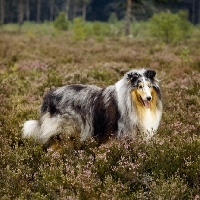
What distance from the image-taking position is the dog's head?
5.05 meters

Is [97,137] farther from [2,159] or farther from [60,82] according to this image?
[60,82]

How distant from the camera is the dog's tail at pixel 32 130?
19.5 ft

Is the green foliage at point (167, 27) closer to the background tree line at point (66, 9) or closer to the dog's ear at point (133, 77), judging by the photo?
the dog's ear at point (133, 77)

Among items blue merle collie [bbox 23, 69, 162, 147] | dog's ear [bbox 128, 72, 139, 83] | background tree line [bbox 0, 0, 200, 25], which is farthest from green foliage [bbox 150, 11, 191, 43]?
background tree line [bbox 0, 0, 200, 25]

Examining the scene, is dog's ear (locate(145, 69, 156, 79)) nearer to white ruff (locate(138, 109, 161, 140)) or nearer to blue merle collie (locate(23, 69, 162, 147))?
blue merle collie (locate(23, 69, 162, 147))

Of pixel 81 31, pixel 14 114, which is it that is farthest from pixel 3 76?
pixel 81 31

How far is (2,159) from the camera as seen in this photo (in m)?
4.96

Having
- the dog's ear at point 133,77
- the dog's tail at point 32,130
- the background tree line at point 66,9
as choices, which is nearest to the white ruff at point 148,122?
the dog's ear at point 133,77

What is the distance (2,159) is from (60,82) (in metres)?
5.72

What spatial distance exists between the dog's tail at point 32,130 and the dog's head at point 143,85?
1.88 meters

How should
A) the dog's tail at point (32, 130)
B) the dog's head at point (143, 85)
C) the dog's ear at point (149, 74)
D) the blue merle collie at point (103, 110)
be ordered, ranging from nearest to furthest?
the dog's head at point (143, 85), the blue merle collie at point (103, 110), the dog's ear at point (149, 74), the dog's tail at point (32, 130)

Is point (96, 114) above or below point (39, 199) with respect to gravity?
above

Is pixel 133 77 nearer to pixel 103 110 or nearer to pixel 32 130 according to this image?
pixel 103 110

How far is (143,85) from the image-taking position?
514cm
